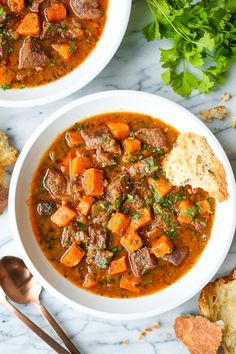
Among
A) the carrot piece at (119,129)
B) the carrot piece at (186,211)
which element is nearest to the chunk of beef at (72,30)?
the carrot piece at (119,129)

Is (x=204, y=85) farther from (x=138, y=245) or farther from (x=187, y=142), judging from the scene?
(x=138, y=245)

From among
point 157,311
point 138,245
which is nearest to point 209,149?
point 138,245

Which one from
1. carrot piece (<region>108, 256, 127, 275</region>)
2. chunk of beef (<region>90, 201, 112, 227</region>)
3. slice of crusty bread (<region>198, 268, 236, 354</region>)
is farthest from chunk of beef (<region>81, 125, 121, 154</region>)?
slice of crusty bread (<region>198, 268, 236, 354</region>)

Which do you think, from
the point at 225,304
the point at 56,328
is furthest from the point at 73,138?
the point at 225,304

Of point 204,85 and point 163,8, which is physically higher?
point 163,8

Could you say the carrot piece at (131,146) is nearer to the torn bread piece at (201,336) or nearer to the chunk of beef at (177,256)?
the chunk of beef at (177,256)

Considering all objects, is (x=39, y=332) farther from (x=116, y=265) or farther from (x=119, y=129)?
(x=119, y=129)
